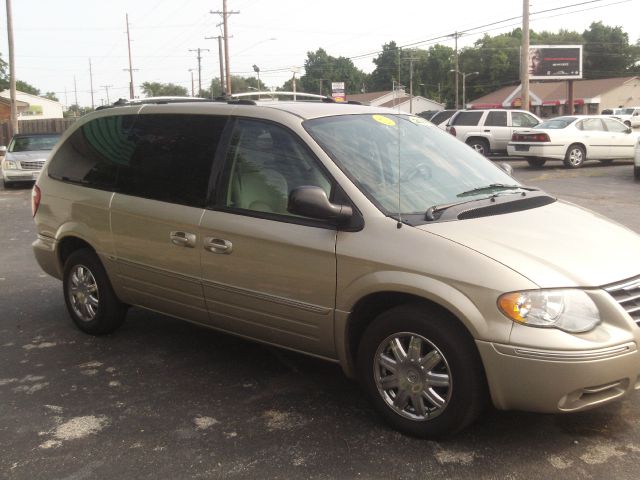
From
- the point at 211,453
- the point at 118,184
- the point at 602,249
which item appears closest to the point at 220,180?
the point at 118,184

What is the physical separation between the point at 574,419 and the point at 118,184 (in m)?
3.39

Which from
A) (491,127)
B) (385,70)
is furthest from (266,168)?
(385,70)

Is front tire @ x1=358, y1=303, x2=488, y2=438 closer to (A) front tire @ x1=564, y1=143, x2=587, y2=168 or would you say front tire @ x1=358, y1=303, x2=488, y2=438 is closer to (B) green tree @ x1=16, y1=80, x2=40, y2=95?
(A) front tire @ x1=564, y1=143, x2=587, y2=168

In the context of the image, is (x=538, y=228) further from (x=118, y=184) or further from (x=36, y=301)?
(x=36, y=301)

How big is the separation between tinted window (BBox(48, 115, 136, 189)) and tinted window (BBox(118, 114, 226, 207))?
0.33 feet

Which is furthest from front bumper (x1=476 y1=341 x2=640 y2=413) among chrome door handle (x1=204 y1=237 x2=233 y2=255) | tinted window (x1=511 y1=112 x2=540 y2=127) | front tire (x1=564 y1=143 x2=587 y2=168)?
tinted window (x1=511 y1=112 x2=540 y2=127)

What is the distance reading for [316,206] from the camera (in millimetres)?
3486

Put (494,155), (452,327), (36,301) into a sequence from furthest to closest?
(494,155) → (36,301) → (452,327)

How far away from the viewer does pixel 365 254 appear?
348 centimetres

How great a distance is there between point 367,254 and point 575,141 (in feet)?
57.0

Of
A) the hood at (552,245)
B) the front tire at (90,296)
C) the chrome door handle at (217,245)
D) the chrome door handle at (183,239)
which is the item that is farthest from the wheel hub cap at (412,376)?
the front tire at (90,296)

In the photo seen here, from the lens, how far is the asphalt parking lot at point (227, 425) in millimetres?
3201

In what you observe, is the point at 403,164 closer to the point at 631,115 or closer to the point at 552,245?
the point at 552,245

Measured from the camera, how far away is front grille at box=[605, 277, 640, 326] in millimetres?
3107
